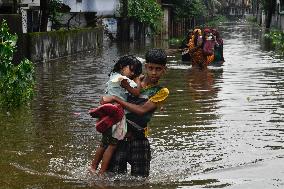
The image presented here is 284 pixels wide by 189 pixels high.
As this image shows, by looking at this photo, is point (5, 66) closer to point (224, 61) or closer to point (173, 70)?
point (173, 70)

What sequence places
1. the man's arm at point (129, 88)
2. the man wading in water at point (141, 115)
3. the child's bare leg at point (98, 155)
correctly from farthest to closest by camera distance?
the child's bare leg at point (98, 155), the man wading in water at point (141, 115), the man's arm at point (129, 88)

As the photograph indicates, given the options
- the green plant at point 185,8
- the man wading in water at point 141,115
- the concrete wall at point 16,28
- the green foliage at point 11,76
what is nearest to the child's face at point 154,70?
the man wading in water at point 141,115

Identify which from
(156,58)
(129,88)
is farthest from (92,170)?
(156,58)

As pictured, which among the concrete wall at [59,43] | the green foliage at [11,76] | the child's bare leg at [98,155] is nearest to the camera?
the child's bare leg at [98,155]

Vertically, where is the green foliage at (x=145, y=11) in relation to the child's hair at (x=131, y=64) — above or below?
below

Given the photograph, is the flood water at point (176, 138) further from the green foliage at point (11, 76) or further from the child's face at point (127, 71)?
the child's face at point (127, 71)

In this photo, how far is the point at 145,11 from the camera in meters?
51.7

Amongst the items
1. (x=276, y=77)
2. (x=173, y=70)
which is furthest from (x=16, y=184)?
(x=173, y=70)

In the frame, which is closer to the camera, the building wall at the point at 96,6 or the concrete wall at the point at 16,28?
the concrete wall at the point at 16,28

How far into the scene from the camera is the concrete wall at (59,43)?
26.1 metres

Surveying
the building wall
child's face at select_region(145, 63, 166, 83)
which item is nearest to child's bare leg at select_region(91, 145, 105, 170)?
child's face at select_region(145, 63, 166, 83)

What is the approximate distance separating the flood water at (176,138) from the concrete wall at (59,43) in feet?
24.1

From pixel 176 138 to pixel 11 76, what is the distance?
160 inches

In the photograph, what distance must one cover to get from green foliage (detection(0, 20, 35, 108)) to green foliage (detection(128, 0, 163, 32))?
3761 cm
